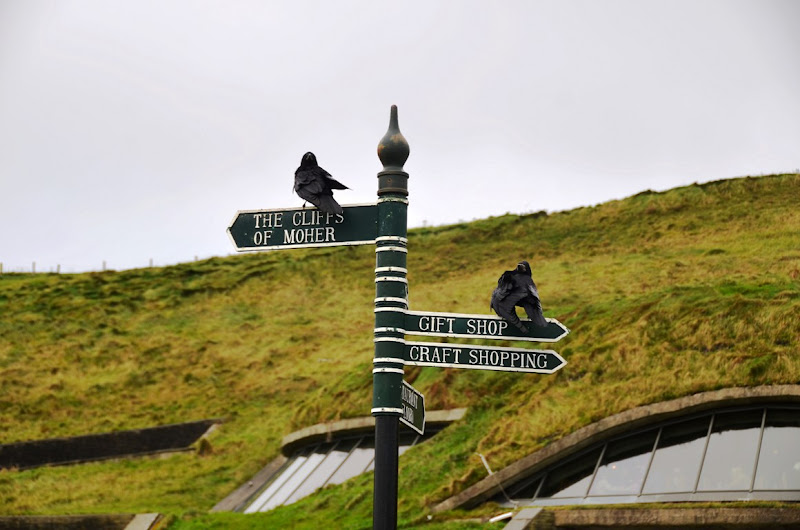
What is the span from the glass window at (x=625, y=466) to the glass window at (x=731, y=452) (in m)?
1.19

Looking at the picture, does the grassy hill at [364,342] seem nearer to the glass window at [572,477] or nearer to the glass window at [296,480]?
the glass window at [572,477]

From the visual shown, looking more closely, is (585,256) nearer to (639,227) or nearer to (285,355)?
(639,227)

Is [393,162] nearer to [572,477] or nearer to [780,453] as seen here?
[780,453]

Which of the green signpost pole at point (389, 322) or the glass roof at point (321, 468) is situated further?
the glass roof at point (321, 468)

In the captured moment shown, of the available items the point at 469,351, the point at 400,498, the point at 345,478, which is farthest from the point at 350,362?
the point at 469,351

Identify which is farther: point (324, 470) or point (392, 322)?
point (324, 470)

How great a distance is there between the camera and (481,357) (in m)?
9.31

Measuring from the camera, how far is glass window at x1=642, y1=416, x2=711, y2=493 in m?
18.2

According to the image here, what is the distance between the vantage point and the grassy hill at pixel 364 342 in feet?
72.5

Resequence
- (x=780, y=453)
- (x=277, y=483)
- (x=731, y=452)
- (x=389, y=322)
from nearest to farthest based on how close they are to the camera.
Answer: (x=389, y=322), (x=780, y=453), (x=731, y=452), (x=277, y=483)

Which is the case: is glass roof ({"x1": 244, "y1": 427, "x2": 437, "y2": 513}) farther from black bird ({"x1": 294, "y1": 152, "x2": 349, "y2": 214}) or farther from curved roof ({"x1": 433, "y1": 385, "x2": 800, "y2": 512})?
black bird ({"x1": 294, "y1": 152, "x2": 349, "y2": 214})

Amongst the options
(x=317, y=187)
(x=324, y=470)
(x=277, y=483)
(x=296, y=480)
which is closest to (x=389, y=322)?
(x=317, y=187)

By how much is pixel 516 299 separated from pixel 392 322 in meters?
1.11

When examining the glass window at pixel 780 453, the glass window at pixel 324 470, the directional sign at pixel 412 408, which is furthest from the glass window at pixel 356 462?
the directional sign at pixel 412 408
